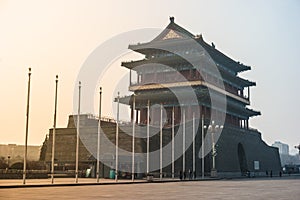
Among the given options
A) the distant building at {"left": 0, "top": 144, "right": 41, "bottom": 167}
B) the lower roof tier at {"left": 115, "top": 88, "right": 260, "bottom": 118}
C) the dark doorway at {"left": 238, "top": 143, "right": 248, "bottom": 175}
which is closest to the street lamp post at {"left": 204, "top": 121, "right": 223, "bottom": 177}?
the lower roof tier at {"left": 115, "top": 88, "right": 260, "bottom": 118}

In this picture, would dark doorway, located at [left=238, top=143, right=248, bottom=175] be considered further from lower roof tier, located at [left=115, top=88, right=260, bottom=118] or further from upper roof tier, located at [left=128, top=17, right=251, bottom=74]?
upper roof tier, located at [left=128, top=17, right=251, bottom=74]

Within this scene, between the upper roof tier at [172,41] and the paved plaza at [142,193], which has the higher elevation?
the upper roof tier at [172,41]

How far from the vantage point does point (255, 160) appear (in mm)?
64438

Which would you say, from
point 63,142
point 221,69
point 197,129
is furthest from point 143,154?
point 221,69

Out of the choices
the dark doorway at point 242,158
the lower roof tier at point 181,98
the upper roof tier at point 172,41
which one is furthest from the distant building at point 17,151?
the dark doorway at point 242,158

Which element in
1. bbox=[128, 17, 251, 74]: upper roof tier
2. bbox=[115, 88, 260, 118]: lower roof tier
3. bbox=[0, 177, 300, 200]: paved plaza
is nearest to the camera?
bbox=[0, 177, 300, 200]: paved plaza

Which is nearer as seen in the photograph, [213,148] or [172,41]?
[213,148]

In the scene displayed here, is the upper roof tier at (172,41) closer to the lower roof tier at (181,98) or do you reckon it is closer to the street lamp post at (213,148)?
the lower roof tier at (181,98)

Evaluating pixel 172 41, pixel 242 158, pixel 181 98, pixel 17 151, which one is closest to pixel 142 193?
pixel 181 98

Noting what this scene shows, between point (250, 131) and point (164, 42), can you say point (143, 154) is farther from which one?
point (250, 131)

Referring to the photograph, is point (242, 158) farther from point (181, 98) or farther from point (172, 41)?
point (172, 41)

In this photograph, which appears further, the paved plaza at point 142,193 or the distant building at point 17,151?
the distant building at point 17,151

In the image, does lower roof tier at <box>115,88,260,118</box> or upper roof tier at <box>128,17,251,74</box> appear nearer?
lower roof tier at <box>115,88,260,118</box>

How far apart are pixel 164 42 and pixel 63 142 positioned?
57.2ft
